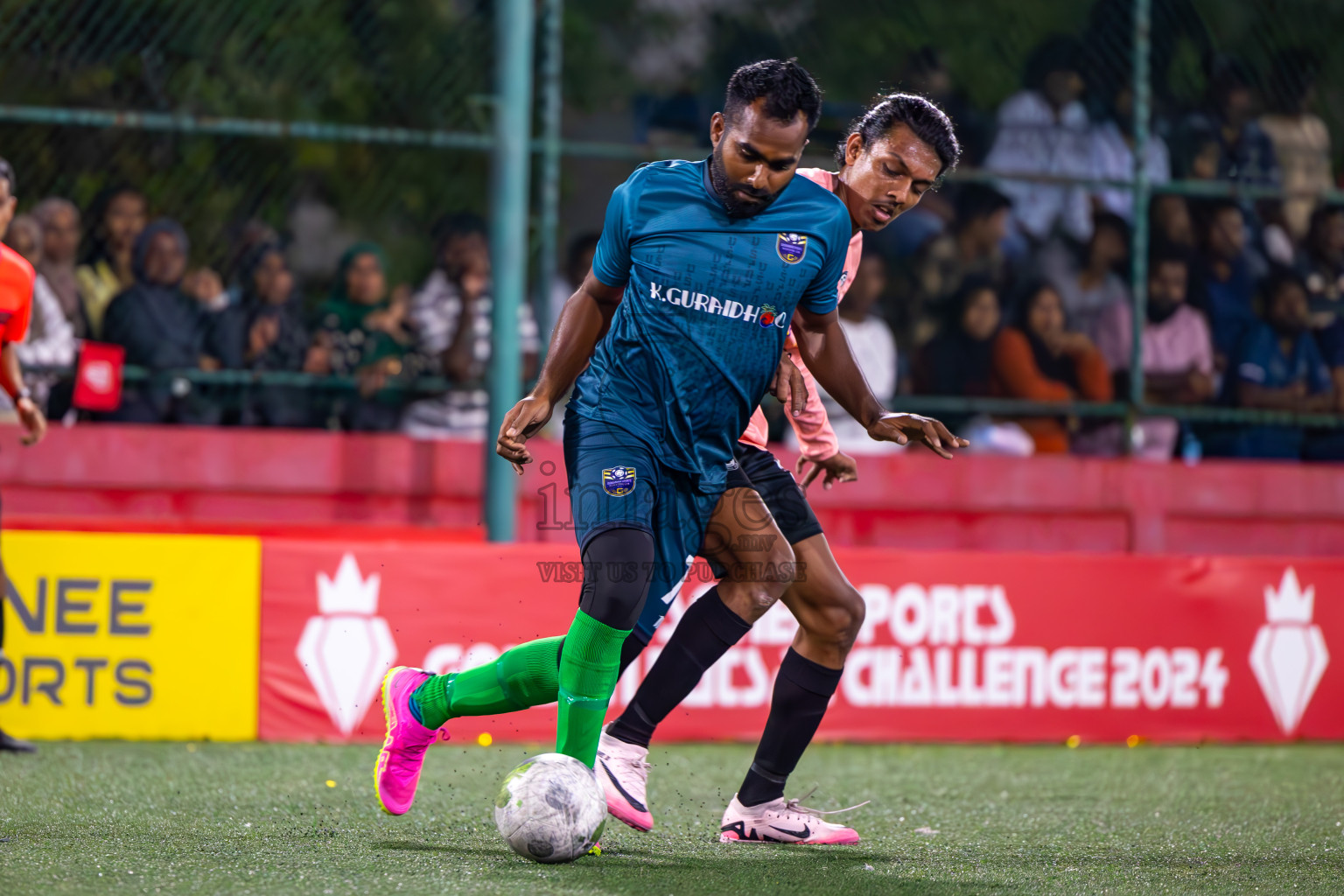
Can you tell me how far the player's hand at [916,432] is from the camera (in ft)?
14.2

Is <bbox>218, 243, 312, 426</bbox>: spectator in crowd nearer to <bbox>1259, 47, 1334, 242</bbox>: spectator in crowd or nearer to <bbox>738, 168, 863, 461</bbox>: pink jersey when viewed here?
<bbox>738, 168, 863, 461</bbox>: pink jersey

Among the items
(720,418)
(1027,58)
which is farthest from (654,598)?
(1027,58)

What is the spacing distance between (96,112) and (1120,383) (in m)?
5.64

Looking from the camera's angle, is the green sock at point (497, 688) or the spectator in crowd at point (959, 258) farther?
the spectator in crowd at point (959, 258)

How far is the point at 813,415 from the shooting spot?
4.95 meters

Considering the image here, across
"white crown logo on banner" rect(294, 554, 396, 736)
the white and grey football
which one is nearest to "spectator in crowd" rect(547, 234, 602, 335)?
"white crown logo on banner" rect(294, 554, 396, 736)

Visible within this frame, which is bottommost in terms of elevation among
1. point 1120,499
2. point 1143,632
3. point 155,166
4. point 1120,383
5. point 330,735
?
point 330,735

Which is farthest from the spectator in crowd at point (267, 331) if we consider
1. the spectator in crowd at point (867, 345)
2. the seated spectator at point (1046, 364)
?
the seated spectator at point (1046, 364)

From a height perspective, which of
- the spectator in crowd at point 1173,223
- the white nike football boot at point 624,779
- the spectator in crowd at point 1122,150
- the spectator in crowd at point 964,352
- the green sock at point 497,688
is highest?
the spectator in crowd at point 1122,150

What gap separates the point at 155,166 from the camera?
27.4 ft

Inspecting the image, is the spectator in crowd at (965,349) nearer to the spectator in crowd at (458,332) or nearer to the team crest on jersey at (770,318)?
the spectator in crowd at (458,332)

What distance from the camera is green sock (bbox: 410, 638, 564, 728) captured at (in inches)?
173

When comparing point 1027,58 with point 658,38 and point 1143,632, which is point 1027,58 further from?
point 1143,632

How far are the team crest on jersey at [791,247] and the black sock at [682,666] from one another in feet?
3.56
